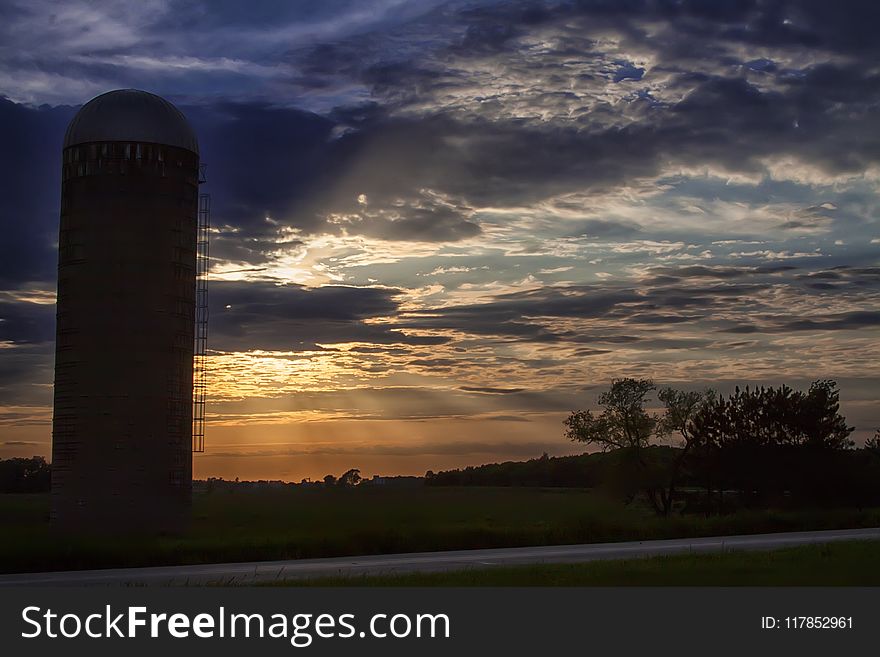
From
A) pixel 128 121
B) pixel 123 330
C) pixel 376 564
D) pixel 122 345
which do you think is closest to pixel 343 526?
pixel 376 564

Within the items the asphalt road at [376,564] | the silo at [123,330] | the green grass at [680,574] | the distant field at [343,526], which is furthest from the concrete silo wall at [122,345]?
the green grass at [680,574]

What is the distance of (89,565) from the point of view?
31281mm

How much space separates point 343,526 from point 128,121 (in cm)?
1856

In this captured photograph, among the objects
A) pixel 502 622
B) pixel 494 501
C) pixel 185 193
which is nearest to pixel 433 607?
pixel 502 622

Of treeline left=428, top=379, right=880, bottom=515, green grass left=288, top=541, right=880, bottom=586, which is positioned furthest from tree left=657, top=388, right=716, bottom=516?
green grass left=288, top=541, right=880, bottom=586

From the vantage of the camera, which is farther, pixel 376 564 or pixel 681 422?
pixel 681 422

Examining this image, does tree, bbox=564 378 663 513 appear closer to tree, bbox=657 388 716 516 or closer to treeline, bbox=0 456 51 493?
tree, bbox=657 388 716 516

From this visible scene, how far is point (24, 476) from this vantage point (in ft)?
168

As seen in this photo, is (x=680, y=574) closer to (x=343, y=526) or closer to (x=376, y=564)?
(x=376, y=564)

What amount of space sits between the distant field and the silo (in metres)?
2.08

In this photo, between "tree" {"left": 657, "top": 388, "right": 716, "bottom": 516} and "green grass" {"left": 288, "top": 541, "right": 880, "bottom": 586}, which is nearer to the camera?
"green grass" {"left": 288, "top": 541, "right": 880, "bottom": 586}

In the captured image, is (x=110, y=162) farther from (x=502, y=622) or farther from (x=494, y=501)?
(x=502, y=622)

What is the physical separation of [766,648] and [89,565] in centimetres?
2219

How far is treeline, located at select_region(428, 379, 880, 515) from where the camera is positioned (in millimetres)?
55719
